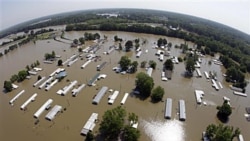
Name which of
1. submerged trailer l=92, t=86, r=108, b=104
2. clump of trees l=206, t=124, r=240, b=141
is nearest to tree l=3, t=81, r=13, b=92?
submerged trailer l=92, t=86, r=108, b=104

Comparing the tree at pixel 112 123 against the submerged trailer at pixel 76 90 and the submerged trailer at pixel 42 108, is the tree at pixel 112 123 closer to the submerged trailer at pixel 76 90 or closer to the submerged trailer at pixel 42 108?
the submerged trailer at pixel 42 108

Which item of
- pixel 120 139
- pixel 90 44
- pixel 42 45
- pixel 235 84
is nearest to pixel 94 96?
pixel 120 139

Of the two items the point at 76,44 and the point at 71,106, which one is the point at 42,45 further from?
the point at 71,106

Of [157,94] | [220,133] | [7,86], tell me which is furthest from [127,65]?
[220,133]

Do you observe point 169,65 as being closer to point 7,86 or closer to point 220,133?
point 220,133

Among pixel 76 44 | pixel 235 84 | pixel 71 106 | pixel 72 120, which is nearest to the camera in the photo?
pixel 72 120

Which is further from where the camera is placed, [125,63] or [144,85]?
[125,63]
